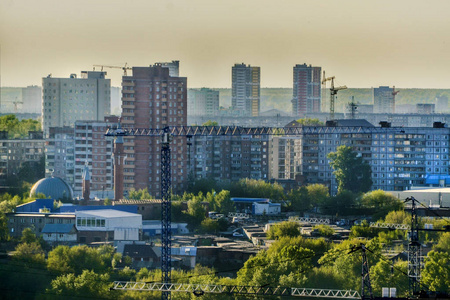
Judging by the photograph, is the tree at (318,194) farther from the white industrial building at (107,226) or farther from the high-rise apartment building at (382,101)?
the high-rise apartment building at (382,101)

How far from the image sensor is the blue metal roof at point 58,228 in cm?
5225

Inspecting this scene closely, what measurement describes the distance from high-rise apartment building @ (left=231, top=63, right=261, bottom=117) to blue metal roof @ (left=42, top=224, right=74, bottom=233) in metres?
102

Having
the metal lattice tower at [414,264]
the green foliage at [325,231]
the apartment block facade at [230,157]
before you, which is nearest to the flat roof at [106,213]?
the green foliage at [325,231]

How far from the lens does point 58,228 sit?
52562 mm

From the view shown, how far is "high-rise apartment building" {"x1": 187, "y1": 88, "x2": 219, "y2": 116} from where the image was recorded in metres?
151

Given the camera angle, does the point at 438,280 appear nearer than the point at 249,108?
Yes

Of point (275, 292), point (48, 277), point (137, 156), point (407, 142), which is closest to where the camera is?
point (275, 292)

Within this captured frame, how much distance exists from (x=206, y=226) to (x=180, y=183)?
13.8 metres

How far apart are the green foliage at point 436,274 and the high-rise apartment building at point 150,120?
26.7 meters

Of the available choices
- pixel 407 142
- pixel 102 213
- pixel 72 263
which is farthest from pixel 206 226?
pixel 407 142

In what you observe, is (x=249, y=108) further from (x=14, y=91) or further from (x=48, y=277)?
(x=48, y=277)

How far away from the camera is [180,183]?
70188 mm

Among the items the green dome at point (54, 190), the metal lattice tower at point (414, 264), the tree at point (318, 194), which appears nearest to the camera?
the metal lattice tower at point (414, 264)

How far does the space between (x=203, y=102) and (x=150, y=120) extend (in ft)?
276
